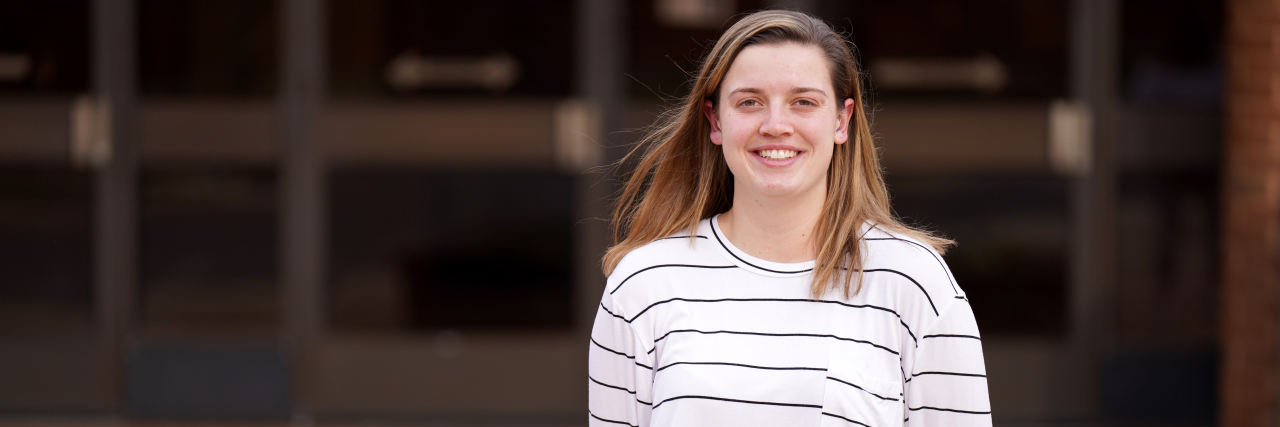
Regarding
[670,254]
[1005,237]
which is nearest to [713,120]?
[670,254]

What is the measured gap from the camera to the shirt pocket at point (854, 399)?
1799 mm

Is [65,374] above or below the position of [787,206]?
below

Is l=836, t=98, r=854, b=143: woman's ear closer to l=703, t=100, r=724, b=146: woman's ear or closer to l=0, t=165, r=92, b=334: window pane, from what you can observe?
l=703, t=100, r=724, b=146: woman's ear

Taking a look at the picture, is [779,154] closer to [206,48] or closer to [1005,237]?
[1005,237]

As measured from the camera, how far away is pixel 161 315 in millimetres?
6254

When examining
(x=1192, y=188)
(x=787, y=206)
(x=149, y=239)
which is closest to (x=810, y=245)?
(x=787, y=206)

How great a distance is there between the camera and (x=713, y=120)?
6.63ft

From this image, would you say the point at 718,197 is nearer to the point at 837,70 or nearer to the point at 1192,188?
the point at 837,70

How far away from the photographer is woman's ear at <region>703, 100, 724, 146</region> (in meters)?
2.01

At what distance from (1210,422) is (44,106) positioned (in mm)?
6351

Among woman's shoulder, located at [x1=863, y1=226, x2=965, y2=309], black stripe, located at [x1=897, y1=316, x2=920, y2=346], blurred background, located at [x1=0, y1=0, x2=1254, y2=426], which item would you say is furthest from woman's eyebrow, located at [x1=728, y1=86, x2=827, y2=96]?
blurred background, located at [x1=0, y1=0, x2=1254, y2=426]

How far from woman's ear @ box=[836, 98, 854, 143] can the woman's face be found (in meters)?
0.05

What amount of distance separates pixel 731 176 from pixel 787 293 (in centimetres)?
32

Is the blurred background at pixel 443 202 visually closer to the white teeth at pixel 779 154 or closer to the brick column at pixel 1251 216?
the brick column at pixel 1251 216
